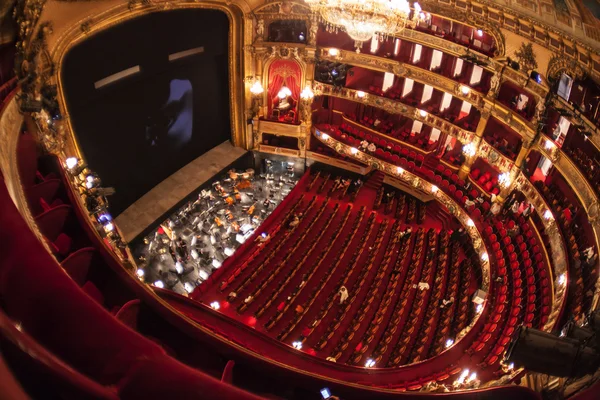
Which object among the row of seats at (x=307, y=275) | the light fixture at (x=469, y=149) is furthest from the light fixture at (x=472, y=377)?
the light fixture at (x=469, y=149)

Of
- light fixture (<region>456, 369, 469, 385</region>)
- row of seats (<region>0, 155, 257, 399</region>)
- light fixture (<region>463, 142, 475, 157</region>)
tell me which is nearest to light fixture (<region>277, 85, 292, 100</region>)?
light fixture (<region>463, 142, 475, 157</region>)

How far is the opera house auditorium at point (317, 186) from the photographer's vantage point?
629cm

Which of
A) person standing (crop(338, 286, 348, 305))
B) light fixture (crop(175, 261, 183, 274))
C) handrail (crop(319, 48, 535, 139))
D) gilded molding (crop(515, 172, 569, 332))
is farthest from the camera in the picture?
light fixture (crop(175, 261, 183, 274))

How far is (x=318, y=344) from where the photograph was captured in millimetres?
14438

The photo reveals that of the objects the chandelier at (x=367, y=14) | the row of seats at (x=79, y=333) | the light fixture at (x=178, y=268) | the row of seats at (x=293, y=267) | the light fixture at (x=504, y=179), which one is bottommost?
the light fixture at (x=178, y=268)

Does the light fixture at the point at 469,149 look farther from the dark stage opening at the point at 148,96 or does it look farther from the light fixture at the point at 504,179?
the dark stage opening at the point at 148,96

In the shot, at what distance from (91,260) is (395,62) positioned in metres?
16.4

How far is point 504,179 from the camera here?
17.5m

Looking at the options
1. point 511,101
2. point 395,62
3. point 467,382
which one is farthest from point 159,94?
point 467,382

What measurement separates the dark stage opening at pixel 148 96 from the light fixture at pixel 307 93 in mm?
3774

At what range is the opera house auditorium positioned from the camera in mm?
6289

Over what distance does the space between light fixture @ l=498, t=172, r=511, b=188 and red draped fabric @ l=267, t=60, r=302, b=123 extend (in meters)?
9.93

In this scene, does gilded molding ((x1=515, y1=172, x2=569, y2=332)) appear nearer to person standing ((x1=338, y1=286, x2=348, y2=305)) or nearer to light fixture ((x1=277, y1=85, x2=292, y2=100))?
person standing ((x1=338, y1=286, x2=348, y2=305))

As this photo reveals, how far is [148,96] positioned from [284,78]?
6.55 meters
